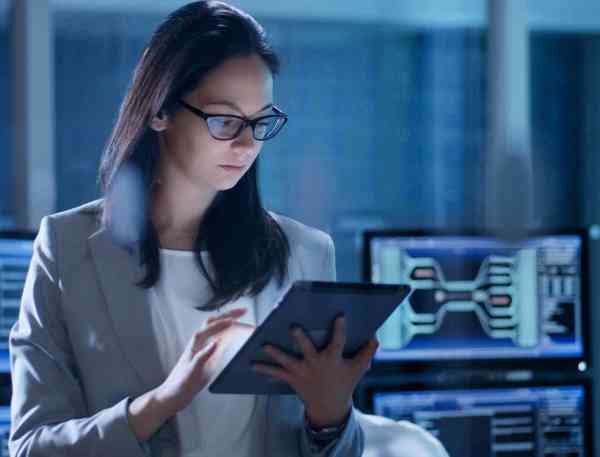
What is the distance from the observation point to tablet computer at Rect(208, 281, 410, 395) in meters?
1.02

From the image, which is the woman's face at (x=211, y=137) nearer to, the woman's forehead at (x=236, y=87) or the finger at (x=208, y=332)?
the woman's forehead at (x=236, y=87)

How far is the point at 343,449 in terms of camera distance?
3.78 ft

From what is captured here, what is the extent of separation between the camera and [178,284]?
4.06ft

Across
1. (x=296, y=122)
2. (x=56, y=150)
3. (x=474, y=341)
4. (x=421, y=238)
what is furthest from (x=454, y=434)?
(x=56, y=150)

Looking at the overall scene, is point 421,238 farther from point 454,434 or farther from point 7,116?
point 7,116

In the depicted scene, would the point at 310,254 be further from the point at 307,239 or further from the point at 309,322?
the point at 309,322

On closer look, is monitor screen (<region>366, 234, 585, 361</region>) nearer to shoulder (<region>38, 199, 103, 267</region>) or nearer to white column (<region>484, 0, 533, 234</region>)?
white column (<region>484, 0, 533, 234</region>)

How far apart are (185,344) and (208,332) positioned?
16 cm

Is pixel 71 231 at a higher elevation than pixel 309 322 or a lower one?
higher

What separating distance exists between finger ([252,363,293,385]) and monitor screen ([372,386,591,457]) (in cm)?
152

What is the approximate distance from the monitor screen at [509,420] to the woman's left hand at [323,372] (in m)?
1.46

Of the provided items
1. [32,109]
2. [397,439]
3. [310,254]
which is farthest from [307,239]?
[32,109]

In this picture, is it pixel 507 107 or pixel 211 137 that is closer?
pixel 211 137

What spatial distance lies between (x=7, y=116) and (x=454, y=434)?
153cm
